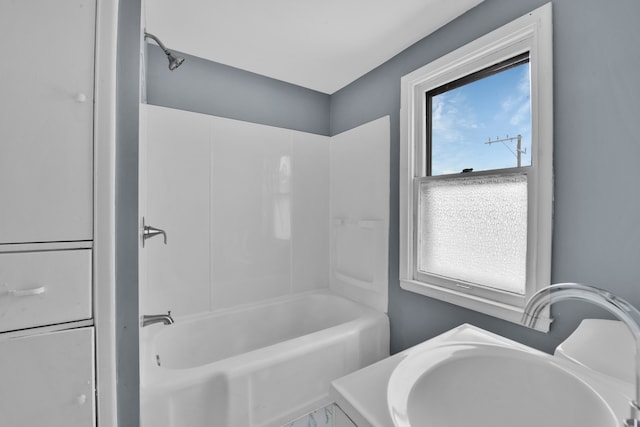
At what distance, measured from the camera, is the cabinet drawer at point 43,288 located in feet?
2.45

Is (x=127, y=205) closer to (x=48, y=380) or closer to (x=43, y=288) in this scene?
(x=43, y=288)

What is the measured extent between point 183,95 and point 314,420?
2289 mm

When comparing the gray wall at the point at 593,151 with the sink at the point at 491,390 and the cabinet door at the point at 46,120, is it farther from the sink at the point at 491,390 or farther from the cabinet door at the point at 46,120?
the cabinet door at the point at 46,120

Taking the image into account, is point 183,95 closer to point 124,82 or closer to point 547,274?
point 124,82

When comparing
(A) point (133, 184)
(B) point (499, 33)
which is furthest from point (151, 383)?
(B) point (499, 33)

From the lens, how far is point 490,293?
56.1 inches

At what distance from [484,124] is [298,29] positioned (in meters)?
1.26

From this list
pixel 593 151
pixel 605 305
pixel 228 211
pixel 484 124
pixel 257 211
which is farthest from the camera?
pixel 257 211

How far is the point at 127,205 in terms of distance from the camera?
37.3 inches

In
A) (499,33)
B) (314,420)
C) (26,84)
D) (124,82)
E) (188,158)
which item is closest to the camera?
(26,84)

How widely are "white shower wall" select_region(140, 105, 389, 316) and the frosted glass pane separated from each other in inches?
13.0

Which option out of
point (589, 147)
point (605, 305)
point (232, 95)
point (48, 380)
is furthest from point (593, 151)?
point (232, 95)

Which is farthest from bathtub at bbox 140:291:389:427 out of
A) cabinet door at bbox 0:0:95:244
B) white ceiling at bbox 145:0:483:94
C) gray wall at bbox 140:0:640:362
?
white ceiling at bbox 145:0:483:94

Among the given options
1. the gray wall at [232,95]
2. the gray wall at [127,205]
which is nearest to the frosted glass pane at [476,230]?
the gray wall at [232,95]
